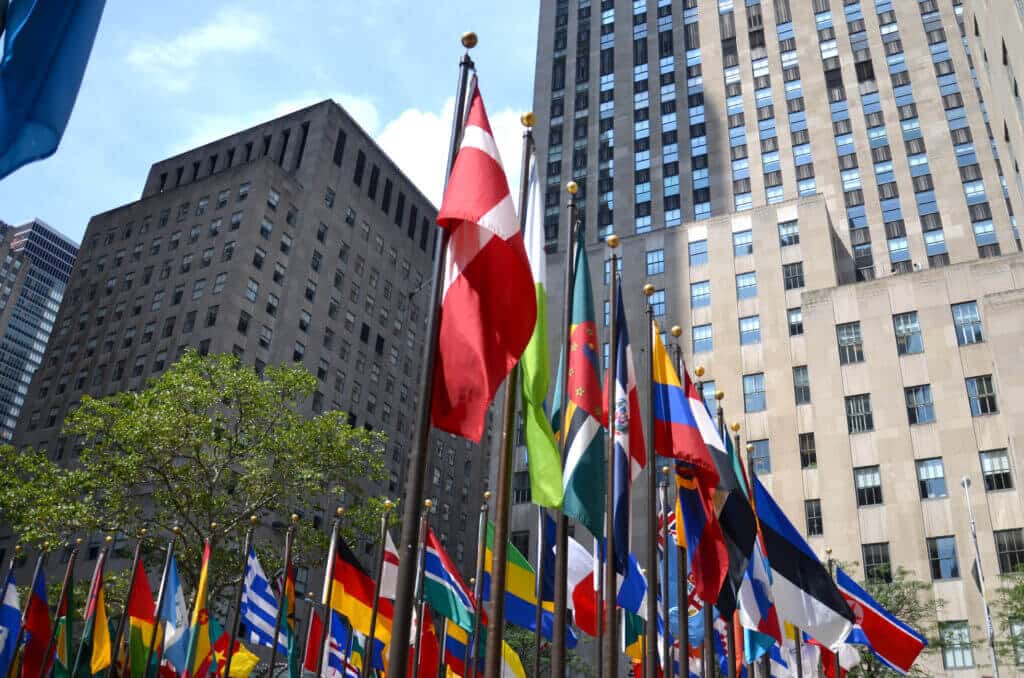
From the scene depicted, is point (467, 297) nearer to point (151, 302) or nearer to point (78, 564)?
point (78, 564)

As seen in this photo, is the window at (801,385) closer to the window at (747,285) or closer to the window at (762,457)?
the window at (762,457)

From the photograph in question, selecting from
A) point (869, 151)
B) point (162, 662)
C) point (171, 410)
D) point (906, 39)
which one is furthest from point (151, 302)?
point (906, 39)

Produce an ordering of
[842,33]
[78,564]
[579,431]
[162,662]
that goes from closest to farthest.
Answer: [579,431] < [162,662] < [78,564] < [842,33]

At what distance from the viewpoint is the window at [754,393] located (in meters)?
58.0

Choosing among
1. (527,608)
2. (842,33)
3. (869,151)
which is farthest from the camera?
(842,33)

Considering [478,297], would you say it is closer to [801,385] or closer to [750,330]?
[801,385]

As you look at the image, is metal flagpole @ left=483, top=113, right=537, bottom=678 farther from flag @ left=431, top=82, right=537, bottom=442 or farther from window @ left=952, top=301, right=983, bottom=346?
window @ left=952, top=301, right=983, bottom=346

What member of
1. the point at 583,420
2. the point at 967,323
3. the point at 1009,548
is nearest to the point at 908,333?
the point at 967,323

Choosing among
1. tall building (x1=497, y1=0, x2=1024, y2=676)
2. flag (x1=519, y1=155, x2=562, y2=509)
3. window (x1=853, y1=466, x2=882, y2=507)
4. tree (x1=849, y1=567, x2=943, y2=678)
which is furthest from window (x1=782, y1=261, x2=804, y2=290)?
flag (x1=519, y1=155, x2=562, y2=509)

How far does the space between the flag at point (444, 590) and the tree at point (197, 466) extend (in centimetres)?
1719

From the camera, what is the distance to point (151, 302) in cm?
7706

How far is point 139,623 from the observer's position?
27.5 m

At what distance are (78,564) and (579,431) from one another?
59.5 meters

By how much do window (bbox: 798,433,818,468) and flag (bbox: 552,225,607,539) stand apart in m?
42.9
